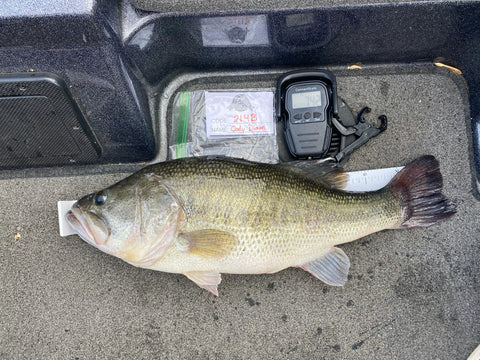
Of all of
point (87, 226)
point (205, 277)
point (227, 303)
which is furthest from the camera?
point (227, 303)

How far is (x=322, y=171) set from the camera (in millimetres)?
→ 1674

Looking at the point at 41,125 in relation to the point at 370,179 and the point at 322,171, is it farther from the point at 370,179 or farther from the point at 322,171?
the point at 370,179

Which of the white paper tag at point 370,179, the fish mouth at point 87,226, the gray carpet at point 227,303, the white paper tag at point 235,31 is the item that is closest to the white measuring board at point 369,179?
the white paper tag at point 370,179

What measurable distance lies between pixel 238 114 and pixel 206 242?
2.61 ft

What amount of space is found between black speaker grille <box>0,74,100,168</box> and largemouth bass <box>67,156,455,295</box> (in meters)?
0.42

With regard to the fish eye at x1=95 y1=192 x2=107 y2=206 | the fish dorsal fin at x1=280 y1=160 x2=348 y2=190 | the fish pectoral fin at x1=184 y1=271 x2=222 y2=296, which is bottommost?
the fish pectoral fin at x1=184 y1=271 x2=222 y2=296

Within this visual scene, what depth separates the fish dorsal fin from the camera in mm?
1657

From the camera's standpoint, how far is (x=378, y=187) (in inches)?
74.2

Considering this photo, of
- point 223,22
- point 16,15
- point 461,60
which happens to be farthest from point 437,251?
point 16,15

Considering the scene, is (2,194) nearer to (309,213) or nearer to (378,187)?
(309,213)

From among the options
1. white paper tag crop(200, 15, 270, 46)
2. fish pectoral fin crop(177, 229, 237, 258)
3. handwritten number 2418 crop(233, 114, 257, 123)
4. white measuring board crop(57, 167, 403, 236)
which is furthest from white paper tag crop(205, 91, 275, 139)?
fish pectoral fin crop(177, 229, 237, 258)

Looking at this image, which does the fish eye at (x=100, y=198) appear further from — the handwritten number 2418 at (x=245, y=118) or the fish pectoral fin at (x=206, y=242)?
the handwritten number 2418 at (x=245, y=118)

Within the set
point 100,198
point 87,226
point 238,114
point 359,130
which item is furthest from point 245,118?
point 87,226

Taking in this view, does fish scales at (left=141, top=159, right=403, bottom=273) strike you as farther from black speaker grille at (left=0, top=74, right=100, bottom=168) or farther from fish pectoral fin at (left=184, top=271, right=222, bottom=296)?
black speaker grille at (left=0, top=74, right=100, bottom=168)
